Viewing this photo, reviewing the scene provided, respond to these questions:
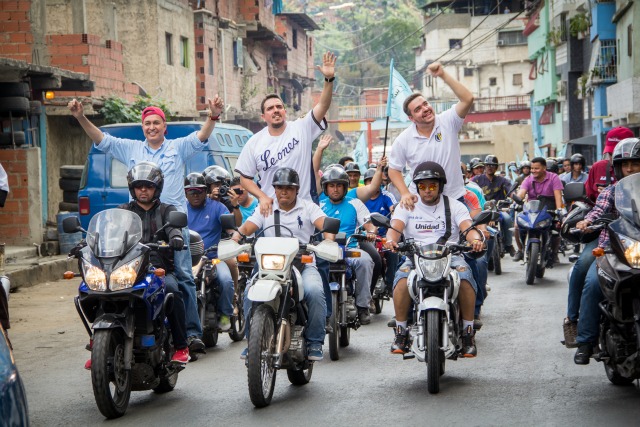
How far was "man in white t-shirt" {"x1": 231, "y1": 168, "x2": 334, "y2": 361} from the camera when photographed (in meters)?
8.51

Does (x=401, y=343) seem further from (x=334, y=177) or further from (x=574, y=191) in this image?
(x=334, y=177)

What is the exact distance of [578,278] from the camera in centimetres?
854

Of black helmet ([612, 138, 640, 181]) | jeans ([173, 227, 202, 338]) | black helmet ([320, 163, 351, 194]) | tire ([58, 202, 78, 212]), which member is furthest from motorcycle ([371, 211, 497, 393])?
tire ([58, 202, 78, 212])

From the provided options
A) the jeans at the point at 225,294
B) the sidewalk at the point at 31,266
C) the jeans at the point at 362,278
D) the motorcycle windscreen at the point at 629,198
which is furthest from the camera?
the sidewalk at the point at 31,266

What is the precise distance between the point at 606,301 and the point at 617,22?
30699 millimetres

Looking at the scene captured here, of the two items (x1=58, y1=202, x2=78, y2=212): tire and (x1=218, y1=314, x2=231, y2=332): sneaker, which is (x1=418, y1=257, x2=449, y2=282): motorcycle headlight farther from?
(x1=58, y1=202, x2=78, y2=212): tire

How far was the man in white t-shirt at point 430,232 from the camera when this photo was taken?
8.62 meters

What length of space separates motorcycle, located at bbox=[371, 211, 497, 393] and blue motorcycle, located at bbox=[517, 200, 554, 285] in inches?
317

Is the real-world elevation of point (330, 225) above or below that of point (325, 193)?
below

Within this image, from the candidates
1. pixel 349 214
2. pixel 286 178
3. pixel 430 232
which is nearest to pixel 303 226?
pixel 286 178

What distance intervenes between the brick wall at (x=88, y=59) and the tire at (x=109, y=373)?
59.6 ft

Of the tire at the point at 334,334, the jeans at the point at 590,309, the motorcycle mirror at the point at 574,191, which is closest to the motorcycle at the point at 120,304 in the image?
the tire at the point at 334,334

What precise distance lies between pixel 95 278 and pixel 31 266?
1081cm

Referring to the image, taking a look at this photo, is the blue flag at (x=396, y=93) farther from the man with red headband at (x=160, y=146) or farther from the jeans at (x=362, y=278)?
the man with red headband at (x=160, y=146)
